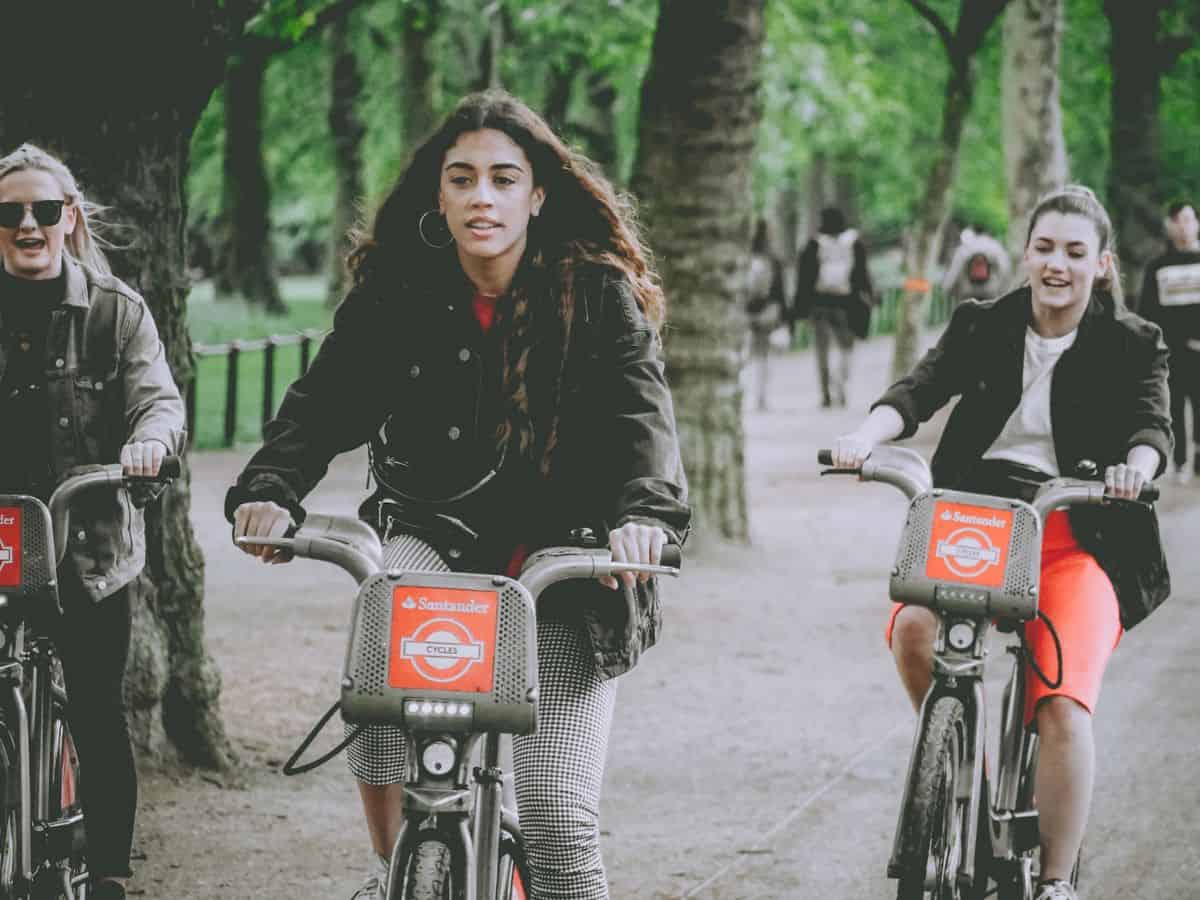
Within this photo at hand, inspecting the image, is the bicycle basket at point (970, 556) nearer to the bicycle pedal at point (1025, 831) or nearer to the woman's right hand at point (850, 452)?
the woman's right hand at point (850, 452)

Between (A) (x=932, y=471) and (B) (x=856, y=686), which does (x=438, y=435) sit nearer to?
(A) (x=932, y=471)

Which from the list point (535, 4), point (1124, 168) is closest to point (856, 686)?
point (1124, 168)

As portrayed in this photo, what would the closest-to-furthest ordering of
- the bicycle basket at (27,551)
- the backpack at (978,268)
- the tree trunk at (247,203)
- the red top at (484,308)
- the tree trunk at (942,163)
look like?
the red top at (484,308)
the bicycle basket at (27,551)
the tree trunk at (942,163)
the backpack at (978,268)
the tree trunk at (247,203)

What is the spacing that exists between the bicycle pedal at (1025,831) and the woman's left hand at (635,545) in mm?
1816

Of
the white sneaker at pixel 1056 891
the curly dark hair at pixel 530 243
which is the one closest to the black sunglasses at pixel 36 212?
the curly dark hair at pixel 530 243

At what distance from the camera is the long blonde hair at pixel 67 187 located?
4867 mm

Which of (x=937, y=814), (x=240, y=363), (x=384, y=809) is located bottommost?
(x=240, y=363)

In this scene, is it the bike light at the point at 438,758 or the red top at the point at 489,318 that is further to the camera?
the red top at the point at 489,318

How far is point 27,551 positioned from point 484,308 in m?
1.21

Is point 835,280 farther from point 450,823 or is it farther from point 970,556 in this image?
point 450,823

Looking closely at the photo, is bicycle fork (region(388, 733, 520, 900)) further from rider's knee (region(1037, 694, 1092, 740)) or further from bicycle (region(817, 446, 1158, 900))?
rider's knee (region(1037, 694, 1092, 740))

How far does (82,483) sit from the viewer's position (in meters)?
4.53

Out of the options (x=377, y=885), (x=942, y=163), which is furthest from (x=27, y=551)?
(x=942, y=163)

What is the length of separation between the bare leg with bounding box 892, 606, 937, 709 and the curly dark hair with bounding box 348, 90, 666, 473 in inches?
49.6
